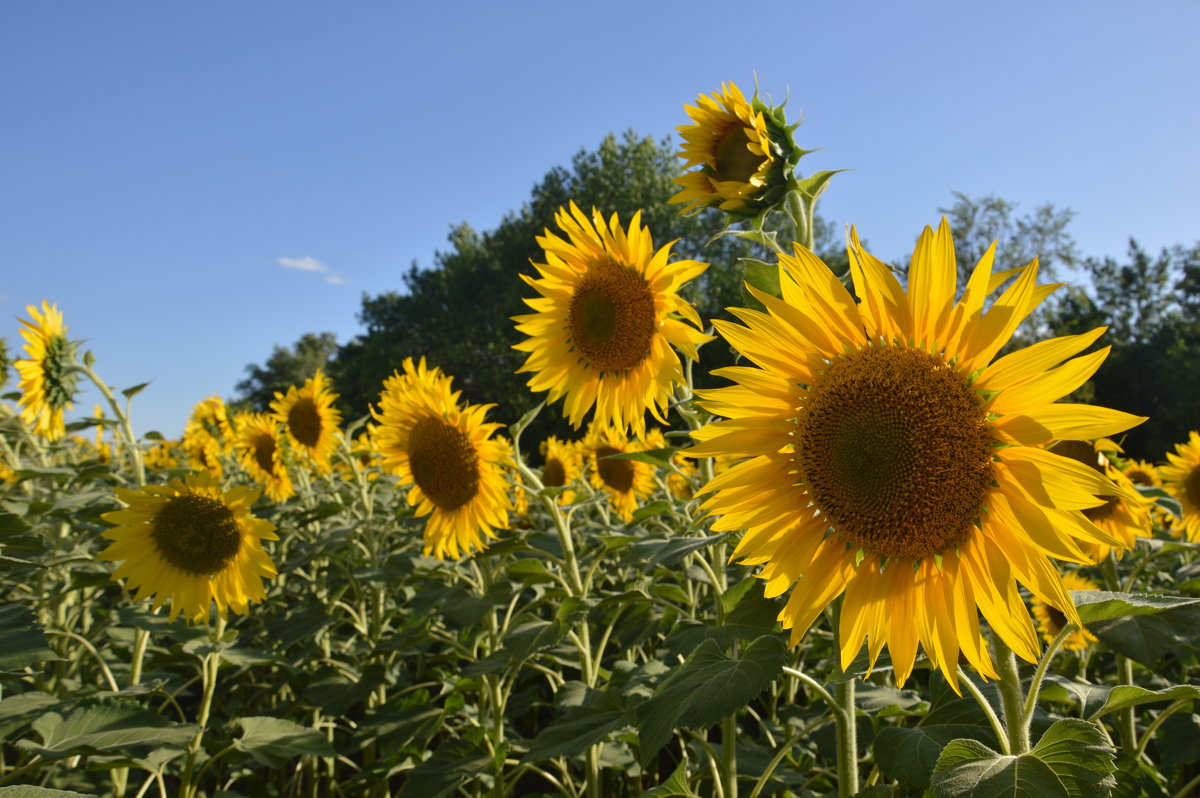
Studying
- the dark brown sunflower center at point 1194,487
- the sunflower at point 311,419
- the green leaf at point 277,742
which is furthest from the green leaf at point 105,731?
the dark brown sunflower center at point 1194,487

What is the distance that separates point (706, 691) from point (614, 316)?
4.61ft

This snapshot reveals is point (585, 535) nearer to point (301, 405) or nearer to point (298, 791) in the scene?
point (298, 791)

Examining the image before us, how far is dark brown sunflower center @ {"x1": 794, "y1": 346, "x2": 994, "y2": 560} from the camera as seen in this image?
4.13ft

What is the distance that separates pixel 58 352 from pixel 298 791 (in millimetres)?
2453

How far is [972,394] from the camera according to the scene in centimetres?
125

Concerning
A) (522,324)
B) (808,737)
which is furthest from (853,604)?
(522,324)

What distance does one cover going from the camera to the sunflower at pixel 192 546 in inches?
110

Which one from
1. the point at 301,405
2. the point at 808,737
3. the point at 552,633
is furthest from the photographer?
the point at 301,405

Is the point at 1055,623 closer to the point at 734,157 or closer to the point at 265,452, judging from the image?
the point at 734,157

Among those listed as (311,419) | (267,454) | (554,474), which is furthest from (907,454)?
(267,454)

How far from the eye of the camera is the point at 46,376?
12.5 feet

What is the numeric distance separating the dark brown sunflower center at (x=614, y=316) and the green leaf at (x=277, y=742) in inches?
60.7

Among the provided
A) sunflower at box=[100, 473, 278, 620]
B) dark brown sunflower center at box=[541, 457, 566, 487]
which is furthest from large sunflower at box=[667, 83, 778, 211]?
dark brown sunflower center at box=[541, 457, 566, 487]

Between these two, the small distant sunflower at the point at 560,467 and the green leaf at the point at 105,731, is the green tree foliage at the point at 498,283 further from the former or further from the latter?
the green leaf at the point at 105,731
